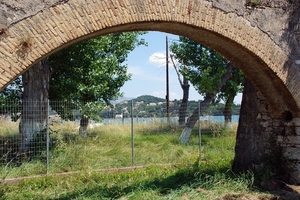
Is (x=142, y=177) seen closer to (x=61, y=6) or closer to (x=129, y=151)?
(x=129, y=151)

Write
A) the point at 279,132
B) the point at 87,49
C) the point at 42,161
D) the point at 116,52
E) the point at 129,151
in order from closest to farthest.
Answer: the point at 279,132 < the point at 42,161 < the point at 129,151 < the point at 87,49 < the point at 116,52

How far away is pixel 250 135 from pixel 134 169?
306cm

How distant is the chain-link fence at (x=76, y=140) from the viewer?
8.62m

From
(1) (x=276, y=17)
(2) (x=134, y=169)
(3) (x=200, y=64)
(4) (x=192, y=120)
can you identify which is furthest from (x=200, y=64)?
(1) (x=276, y=17)

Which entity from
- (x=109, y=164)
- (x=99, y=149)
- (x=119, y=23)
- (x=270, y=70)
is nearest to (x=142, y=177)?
(x=109, y=164)

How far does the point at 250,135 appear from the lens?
7289mm

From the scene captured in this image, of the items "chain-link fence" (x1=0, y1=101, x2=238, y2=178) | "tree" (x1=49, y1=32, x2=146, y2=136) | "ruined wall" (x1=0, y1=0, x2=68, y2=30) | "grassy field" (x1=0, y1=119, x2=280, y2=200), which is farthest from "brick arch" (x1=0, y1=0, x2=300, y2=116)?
"tree" (x1=49, y1=32, x2=146, y2=136)

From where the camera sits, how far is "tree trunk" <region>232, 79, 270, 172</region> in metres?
7.12

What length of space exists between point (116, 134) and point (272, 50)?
22.3 feet

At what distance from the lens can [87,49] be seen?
11.0 metres

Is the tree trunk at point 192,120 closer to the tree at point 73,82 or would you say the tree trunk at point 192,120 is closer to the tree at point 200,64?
the tree at point 200,64

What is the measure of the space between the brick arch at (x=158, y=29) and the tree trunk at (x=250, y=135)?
1.54 feet

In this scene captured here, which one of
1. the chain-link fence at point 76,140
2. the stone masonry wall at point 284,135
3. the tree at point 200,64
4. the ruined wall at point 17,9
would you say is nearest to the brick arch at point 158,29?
the ruined wall at point 17,9

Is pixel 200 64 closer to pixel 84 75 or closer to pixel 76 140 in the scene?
pixel 84 75
